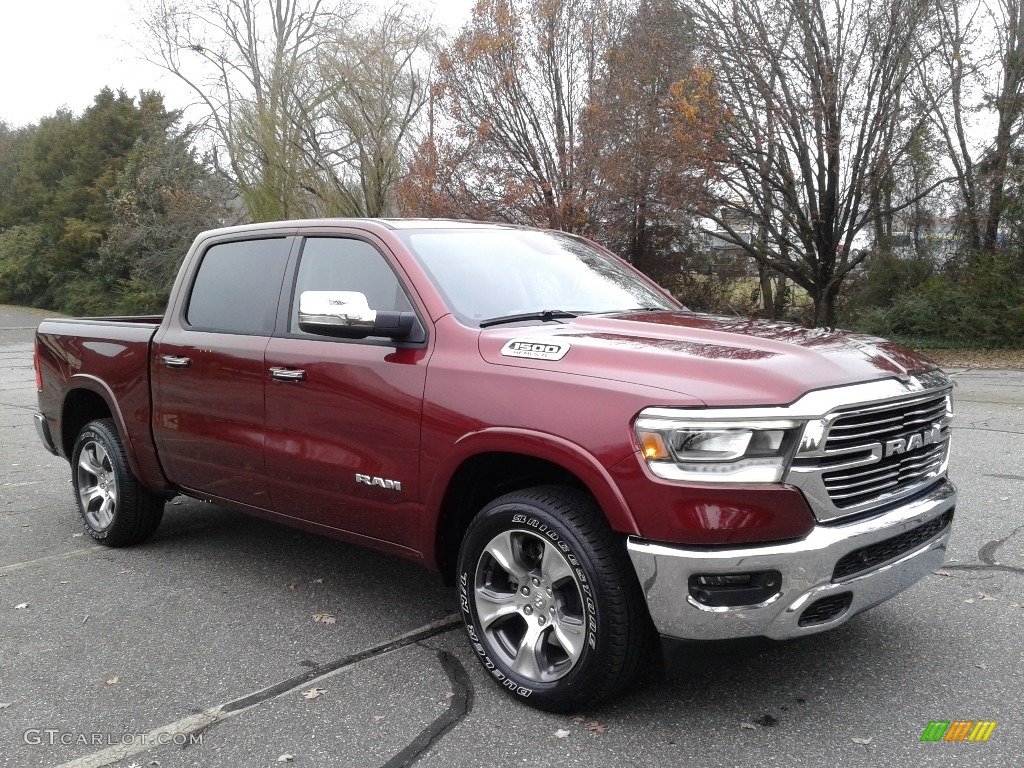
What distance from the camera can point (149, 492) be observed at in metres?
5.63

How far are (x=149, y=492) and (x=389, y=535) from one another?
2317 millimetres

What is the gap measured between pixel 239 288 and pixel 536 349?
2.13m

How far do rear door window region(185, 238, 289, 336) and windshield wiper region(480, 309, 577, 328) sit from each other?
4.20 feet

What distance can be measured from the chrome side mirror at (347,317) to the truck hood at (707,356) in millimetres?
387

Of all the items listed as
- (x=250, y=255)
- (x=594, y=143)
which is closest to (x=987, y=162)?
(x=594, y=143)

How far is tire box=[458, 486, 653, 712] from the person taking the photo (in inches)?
126

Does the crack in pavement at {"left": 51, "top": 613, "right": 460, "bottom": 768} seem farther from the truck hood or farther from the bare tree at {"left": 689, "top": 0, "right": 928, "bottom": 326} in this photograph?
the bare tree at {"left": 689, "top": 0, "right": 928, "bottom": 326}

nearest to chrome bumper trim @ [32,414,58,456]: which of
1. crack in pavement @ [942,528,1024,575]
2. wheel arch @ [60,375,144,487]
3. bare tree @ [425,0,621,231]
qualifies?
wheel arch @ [60,375,144,487]

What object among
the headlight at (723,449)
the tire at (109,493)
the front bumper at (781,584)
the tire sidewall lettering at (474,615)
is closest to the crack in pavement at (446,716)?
the tire sidewall lettering at (474,615)

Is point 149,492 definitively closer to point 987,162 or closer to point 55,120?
point 987,162

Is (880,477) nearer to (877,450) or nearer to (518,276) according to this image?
(877,450)

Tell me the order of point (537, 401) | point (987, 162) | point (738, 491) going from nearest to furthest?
point (738, 491) → point (537, 401) → point (987, 162)

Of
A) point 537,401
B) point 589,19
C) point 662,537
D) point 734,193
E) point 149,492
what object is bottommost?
point 149,492

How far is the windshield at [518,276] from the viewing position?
13.3ft
